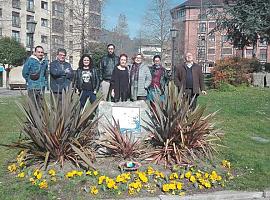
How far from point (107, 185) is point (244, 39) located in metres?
24.7

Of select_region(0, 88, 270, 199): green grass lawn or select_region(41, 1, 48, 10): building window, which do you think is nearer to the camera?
select_region(0, 88, 270, 199): green grass lawn

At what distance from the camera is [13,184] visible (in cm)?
505

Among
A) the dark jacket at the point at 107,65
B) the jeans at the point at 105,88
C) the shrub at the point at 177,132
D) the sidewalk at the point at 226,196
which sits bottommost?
the sidewalk at the point at 226,196

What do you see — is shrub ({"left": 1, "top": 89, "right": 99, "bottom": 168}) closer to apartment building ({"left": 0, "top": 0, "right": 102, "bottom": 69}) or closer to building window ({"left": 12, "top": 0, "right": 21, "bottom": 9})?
apartment building ({"left": 0, "top": 0, "right": 102, "bottom": 69})

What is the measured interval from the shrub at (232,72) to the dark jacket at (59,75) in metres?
17.1

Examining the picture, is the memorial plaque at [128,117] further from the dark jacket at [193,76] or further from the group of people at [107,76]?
the dark jacket at [193,76]

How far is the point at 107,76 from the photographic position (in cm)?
902

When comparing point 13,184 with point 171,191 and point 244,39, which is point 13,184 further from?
point 244,39

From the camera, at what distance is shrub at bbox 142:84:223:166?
609cm

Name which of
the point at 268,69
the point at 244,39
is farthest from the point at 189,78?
the point at 268,69

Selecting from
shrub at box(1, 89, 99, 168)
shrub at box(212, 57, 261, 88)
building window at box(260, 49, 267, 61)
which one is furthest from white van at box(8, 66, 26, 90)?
building window at box(260, 49, 267, 61)

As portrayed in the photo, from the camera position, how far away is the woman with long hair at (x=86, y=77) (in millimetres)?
8383

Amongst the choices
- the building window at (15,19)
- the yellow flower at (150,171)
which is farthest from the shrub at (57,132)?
the building window at (15,19)

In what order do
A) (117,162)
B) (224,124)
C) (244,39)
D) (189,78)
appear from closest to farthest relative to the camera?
1. (117,162)
2. (189,78)
3. (224,124)
4. (244,39)
